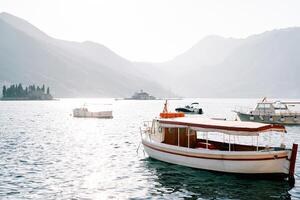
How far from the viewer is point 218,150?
27859 millimetres

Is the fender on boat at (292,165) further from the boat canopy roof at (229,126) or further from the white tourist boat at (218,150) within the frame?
the boat canopy roof at (229,126)

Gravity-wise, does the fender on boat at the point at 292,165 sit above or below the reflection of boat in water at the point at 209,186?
above

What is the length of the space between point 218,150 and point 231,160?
1.84m

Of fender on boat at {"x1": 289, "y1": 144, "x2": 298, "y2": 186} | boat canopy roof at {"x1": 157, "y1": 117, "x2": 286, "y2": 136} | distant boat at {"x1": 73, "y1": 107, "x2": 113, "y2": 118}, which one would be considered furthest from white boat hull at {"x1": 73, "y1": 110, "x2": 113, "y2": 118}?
fender on boat at {"x1": 289, "y1": 144, "x2": 298, "y2": 186}

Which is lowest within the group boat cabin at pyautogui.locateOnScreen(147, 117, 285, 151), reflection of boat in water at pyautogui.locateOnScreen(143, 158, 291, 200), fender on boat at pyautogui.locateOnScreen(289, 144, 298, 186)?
reflection of boat in water at pyautogui.locateOnScreen(143, 158, 291, 200)

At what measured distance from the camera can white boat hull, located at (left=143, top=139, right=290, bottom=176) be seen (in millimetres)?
24859

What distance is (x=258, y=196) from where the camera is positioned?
888 inches

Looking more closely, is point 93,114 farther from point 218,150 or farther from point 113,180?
point 218,150

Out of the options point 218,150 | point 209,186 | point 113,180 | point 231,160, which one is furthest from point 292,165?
point 113,180

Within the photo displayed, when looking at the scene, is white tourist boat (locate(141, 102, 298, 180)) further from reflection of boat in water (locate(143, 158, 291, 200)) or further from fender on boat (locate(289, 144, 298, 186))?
reflection of boat in water (locate(143, 158, 291, 200))

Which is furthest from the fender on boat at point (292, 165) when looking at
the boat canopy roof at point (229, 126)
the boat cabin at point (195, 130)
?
the boat cabin at point (195, 130)

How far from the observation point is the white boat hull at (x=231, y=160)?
24859 mm

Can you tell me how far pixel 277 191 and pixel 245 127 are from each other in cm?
506

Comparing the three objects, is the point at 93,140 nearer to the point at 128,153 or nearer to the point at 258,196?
the point at 128,153
